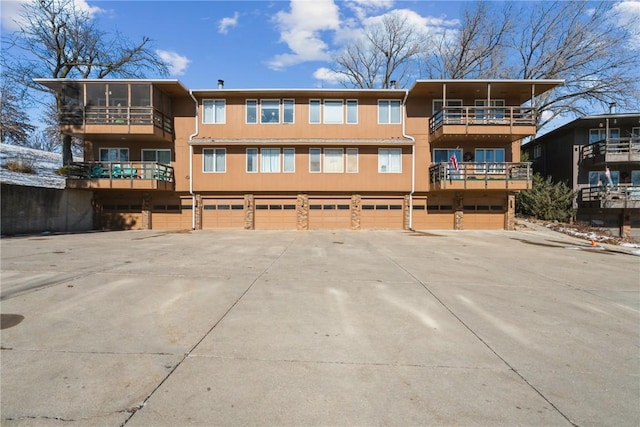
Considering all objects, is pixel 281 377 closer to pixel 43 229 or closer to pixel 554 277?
pixel 554 277

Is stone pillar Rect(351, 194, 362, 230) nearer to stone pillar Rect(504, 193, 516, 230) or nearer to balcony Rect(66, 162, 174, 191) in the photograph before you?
stone pillar Rect(504, 193, 516, 230)

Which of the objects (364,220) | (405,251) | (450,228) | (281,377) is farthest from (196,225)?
(281,377)

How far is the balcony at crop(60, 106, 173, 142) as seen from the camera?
18.8 m

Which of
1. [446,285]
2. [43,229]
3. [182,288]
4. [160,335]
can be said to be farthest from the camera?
[43,229]

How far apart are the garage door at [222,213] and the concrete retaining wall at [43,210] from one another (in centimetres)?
705

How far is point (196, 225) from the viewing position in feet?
67.3

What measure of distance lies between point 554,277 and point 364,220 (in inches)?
518

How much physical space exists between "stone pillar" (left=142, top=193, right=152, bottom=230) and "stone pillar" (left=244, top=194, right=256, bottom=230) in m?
6.11

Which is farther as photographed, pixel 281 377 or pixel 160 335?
pixel 160 335

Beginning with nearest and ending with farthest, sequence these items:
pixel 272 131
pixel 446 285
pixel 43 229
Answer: pixel 446 285
pixel 43 229
pixel 272 131

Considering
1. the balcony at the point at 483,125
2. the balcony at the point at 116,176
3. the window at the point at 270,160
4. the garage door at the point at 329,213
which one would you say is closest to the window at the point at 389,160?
the balcony at the point at 483,125

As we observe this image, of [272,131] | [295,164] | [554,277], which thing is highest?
[272,131]

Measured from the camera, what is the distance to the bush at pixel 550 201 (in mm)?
21319

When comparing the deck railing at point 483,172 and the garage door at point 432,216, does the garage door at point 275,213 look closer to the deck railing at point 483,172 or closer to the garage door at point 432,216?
the garage door at point 432,216
